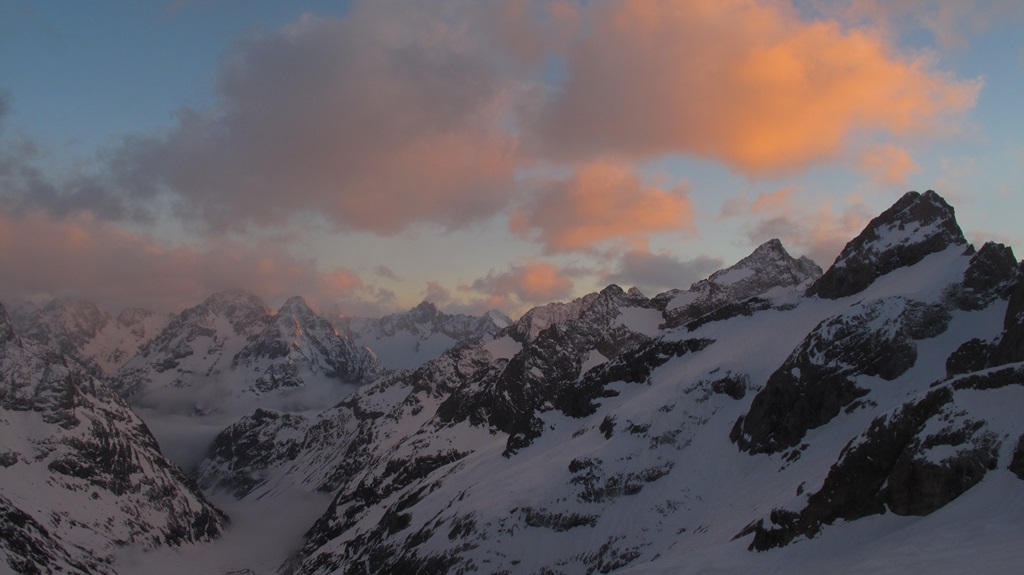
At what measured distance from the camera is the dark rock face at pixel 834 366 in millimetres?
97312

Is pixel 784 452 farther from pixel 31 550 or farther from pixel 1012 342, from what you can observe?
pixel 31 550

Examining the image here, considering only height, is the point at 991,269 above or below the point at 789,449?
above

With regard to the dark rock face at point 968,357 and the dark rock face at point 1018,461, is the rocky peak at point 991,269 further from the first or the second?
the dark rock face at point 1018,461

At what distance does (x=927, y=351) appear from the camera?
3871 inches

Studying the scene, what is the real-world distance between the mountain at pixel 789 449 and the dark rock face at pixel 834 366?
0.22 metres

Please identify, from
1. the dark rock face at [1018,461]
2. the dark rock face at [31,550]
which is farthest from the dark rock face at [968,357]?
the dark rock face at [31,550]

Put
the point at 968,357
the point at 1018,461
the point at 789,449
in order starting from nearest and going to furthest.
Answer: the point at 1018,461, the point at 968,357, the point at 789,449

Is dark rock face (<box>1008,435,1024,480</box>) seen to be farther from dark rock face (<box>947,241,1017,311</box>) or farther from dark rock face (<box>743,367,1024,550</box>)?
dark rock face (<box>947,241,1017,311</box>)

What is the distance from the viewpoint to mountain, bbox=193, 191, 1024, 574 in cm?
4994

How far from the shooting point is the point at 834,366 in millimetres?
100188

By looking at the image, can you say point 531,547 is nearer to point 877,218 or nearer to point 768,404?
point 768,404

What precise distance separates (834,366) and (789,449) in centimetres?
1345

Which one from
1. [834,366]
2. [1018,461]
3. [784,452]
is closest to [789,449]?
[784,452]

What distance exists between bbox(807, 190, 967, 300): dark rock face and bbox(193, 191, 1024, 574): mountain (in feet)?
1.19
